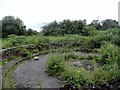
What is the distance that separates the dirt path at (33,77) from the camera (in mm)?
5604

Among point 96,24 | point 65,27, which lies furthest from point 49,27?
point 96,24

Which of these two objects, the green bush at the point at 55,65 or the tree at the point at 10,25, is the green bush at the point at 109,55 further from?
the tree at the point at 10,25

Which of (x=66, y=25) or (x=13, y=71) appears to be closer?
(x=13, y=71)

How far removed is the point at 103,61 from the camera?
7.20 meters

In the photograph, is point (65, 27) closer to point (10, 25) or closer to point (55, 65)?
point (10, 25)

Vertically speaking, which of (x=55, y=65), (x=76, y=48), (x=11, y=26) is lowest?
(x=55, y=65)

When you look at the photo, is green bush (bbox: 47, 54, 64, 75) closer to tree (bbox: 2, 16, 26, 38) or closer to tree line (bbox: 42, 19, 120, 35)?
tree (bbox: 2, 16, 26, 38)

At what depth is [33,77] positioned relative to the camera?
6125 mm

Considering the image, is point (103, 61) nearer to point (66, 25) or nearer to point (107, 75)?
point (107, 75)

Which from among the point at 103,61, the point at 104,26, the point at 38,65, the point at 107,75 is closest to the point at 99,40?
the point at 103,61

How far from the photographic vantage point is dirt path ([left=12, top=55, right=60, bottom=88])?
5.60 m

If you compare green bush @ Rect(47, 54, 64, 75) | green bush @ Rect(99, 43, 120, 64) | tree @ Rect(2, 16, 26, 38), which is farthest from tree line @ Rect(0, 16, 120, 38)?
green bush @ Rect(47, 54, 64, 75)

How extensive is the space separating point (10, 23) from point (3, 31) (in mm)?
500

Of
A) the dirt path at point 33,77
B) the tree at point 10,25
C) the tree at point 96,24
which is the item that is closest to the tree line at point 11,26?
the tree at point 10,25
